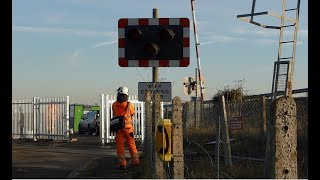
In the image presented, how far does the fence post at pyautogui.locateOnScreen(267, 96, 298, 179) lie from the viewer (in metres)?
6.24

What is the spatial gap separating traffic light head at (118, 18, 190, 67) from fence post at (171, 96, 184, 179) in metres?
0.84

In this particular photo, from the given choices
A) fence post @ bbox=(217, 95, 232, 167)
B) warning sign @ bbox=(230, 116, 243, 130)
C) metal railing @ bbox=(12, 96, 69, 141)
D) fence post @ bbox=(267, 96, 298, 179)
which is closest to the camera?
fence post @ bbox=(267, 96, 298, 179)

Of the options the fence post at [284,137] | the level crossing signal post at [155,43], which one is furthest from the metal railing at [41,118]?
the fence post at [284,137]

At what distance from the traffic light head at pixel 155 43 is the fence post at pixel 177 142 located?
839 mm

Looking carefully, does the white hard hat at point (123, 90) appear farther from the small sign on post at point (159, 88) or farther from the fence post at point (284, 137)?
the fence post at point (284, 137)

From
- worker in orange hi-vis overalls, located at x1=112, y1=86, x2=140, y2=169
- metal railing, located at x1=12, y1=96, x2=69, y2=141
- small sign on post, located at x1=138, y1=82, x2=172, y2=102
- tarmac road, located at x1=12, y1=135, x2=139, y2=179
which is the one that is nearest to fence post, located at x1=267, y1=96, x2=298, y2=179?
small sign on post, located at x1=138, y1=82, x2=172, y2=102

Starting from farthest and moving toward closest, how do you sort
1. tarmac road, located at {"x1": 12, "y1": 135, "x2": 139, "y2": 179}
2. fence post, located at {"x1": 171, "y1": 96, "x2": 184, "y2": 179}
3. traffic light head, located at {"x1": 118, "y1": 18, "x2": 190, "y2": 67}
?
tarmac road, located at {"x1": 12, "y1": 135, "x2": 139, "y2": 179} → traffic light head, located at {"x1": 118, "y1": 18, "x2": 190, "y2": 67} → fence post, located at {"x1": 171, "y1": 96, "x2": 184, "y2": 179}

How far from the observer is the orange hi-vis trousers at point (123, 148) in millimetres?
13734

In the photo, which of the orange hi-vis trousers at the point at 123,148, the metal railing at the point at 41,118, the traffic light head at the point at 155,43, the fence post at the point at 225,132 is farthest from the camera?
the metal railing at the point at 41,118

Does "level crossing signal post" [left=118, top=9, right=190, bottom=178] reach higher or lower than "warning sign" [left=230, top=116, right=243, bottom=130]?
higher

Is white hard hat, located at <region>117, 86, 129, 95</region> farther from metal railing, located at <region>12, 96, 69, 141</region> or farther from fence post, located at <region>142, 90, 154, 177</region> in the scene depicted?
metal railing, located at <region>12, 96, 69, 141</region>

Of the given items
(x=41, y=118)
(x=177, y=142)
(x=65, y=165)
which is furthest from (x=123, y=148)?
(x=41, y=118)
